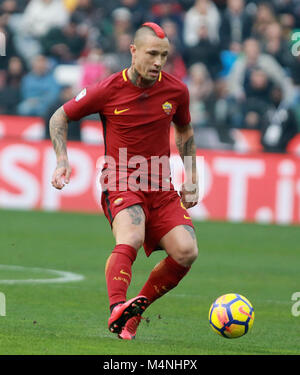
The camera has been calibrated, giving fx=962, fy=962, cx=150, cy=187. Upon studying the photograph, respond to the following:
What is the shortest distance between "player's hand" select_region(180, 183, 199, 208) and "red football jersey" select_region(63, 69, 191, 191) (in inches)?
12.1

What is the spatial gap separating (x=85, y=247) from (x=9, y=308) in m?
5.17

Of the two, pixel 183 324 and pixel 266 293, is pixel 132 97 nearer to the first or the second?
pixel 183 324

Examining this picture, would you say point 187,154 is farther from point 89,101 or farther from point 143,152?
point 89,101

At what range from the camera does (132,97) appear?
304 inches

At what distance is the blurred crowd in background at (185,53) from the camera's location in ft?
67.7

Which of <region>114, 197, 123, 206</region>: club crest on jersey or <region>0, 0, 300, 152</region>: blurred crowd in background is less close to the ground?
<region>0, 0, 300, 152</region>: blurred crowd in background

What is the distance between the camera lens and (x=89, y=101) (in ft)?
25.1

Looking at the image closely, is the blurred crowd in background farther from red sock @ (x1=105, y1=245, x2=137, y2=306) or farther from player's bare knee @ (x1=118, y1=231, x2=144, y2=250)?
red sock @ (x1=105, y1=245, x2=137, y2=306)

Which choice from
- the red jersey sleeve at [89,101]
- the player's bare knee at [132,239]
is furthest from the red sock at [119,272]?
the red jersey sleeve at [89,101]

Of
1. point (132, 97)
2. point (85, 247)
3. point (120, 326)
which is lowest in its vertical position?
point (85, 247)

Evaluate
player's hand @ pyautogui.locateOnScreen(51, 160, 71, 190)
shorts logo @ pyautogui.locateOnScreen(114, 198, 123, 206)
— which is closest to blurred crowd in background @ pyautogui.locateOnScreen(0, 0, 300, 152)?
shorts logo @ pyautogui.locateOnScreen(114, 198, 123, 206)

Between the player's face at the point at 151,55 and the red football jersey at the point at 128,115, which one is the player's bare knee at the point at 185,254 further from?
the player's face at the point at 151,55

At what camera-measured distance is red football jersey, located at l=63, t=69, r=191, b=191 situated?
7.70 metres
